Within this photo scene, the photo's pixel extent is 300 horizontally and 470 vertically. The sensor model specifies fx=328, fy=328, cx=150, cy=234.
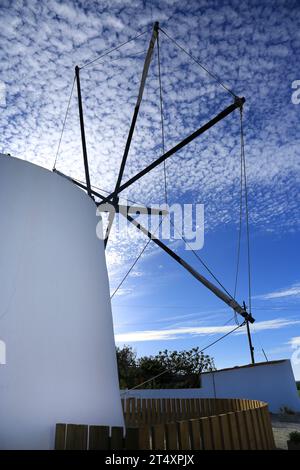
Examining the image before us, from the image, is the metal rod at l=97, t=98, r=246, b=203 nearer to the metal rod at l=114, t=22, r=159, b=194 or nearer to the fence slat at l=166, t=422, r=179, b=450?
the metal rod at l=114, t=22, r=159, b=194

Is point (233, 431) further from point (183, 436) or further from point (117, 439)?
point (117, 439)

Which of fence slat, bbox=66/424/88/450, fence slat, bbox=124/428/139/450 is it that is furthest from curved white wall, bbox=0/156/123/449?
fence slat, bbox=124/428/139/450

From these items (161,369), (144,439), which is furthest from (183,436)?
(161,369)

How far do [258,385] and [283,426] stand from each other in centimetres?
424

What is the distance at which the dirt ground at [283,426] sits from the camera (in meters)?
A: 7.25

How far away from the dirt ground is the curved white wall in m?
4.69

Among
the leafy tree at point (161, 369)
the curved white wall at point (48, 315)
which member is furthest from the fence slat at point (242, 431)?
the leafy tree at point (161, 369)

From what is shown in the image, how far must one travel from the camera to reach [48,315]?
3.94 m

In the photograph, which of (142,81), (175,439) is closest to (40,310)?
(175,439)

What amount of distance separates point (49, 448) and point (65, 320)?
136cm

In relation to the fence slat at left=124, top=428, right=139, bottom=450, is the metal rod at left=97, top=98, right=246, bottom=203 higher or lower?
higher

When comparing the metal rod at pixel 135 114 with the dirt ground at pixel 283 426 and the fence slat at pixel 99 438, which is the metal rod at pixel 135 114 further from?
the dirt ground at pixel 283 426

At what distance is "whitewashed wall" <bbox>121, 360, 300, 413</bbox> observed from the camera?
42.5ft
